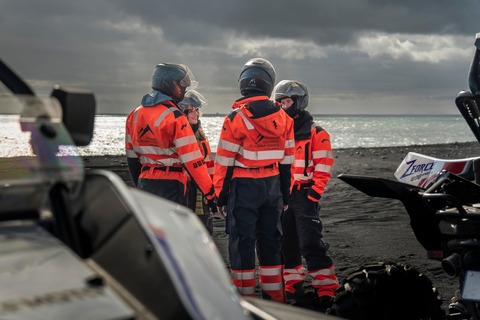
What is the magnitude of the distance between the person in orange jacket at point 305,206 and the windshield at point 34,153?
4.06 m

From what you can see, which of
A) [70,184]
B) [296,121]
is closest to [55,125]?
[70,184]

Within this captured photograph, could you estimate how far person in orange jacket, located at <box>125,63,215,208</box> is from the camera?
5.16m

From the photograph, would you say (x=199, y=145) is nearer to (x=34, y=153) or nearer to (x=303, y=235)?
(x=303, y=235)

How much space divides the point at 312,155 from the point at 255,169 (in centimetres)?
111

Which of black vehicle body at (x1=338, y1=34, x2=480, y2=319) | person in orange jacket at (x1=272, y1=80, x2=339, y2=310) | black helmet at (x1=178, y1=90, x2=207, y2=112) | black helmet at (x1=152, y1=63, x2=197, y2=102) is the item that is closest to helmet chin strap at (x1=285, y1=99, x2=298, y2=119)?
person in orange jacket at (x1=272, y1=80, x2=339, y2=310)

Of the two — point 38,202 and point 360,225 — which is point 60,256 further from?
point 360,225

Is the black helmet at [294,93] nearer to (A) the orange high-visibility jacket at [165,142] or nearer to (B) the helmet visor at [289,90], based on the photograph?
(B) the helmet visor at [289,90]

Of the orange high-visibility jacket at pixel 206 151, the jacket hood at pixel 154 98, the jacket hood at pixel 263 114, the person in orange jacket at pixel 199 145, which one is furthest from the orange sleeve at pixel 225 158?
the orange high-visibility jacket at pixel 206 151

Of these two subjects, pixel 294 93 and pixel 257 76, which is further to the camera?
pixel 294 93

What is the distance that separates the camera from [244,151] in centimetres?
489

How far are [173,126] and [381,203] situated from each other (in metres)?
7.38

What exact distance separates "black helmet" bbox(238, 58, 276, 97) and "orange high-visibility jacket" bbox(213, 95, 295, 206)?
14 cm

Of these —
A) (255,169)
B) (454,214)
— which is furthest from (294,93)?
(454,214)

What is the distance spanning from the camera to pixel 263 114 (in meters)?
4.87
